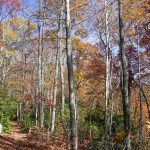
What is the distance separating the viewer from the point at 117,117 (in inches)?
929

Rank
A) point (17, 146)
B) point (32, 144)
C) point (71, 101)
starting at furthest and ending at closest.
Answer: point (32, 144) → point (17, 146) → point (71, 101)

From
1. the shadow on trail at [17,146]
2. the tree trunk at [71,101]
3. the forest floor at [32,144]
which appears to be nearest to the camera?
the tree trunk at [71,101]

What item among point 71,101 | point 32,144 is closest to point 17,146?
point 32,144

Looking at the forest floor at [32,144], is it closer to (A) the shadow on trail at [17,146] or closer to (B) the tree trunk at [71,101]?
(A) the shadow on trail at [17,146]

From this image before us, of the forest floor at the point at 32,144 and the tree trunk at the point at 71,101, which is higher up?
the tree trunk at the point at 71,101

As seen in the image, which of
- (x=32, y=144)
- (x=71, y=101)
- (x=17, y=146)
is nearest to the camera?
(x=71, y=101)

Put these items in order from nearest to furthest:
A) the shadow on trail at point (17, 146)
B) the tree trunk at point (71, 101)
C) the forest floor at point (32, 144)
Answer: the tree trunk at point (71, 101), the shadow on trail at point (17, 146), the forest floor at point (32, 144)

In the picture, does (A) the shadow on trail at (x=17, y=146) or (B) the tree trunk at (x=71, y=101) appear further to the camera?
(A) the shadow on trail at (x=17, y=146)

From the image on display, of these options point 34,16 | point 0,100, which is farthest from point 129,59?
point 34,16

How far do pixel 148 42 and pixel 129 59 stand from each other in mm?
4164

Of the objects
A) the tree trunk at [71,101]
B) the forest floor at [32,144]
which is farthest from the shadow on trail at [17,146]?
the tree trunk at [71,101]

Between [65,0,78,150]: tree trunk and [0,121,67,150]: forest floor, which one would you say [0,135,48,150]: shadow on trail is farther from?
[65,0,78,150]: tree trunk

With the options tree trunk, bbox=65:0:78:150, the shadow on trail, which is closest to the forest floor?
the shadow on trail

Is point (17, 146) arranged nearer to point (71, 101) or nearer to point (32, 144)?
point (32, 144)
